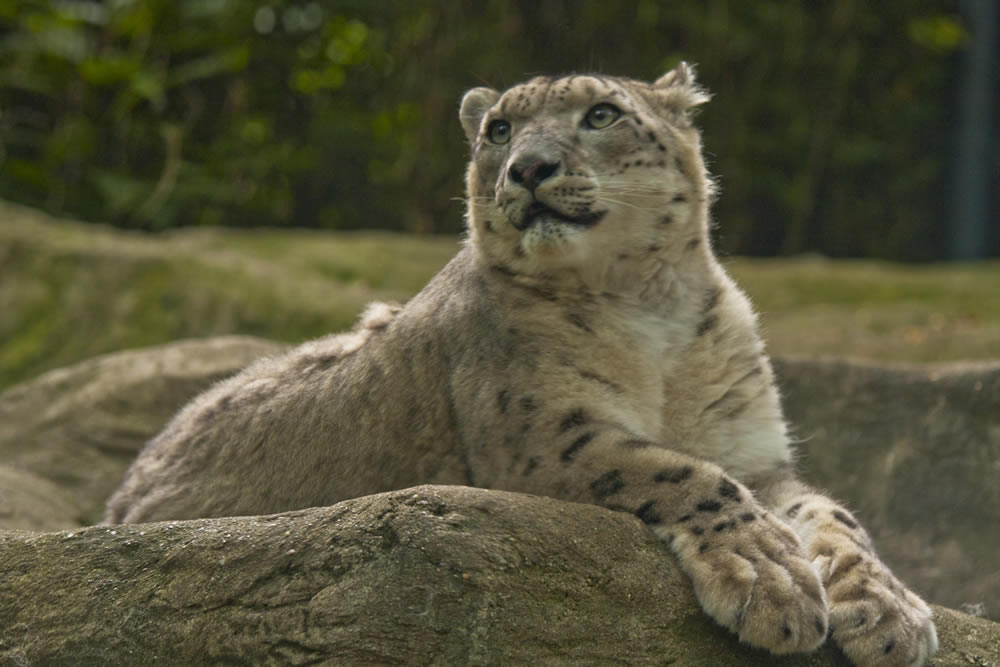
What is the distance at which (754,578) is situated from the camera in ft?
10.8

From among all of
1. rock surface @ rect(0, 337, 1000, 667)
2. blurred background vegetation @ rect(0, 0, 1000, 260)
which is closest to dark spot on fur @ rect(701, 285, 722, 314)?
rock surface @ rect(0, 337, 1000, 667)

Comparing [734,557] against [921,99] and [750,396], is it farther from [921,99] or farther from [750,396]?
[921,99]

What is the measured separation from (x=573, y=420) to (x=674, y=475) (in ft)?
1.30

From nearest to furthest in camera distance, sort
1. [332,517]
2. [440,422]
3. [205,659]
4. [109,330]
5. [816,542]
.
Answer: [205,659], [332,517], [816,542], [440,422], [109,330]

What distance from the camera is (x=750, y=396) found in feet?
14.5

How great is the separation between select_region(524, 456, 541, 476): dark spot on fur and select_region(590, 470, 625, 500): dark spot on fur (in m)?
0.21

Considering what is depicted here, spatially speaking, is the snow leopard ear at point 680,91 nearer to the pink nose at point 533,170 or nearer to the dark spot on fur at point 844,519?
the pink nose at point 533,170

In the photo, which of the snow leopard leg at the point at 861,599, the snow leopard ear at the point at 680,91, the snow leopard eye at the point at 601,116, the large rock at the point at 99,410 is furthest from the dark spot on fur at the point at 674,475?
the large rock at the point at 99,410

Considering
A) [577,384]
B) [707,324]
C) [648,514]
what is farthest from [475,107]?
[648,514]

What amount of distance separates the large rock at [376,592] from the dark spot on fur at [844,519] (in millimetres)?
733

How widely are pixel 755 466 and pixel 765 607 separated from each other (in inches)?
46.5

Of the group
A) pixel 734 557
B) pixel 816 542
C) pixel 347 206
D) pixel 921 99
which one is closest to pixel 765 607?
pixel 734 557

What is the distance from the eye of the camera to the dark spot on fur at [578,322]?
169 inches

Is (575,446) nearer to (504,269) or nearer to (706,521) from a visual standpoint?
(706,521)
